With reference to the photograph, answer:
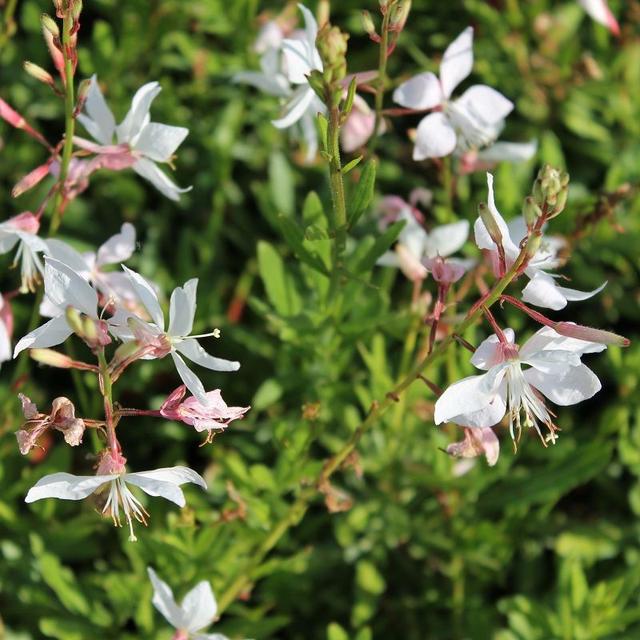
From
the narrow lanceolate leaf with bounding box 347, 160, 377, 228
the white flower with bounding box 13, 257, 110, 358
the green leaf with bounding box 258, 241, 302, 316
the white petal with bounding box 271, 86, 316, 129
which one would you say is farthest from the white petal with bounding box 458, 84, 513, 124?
the white flower with bounding box 13, 257, 110, 358

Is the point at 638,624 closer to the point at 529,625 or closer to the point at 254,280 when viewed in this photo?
the point at 529,625

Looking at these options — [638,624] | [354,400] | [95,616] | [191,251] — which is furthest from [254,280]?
[638,624]

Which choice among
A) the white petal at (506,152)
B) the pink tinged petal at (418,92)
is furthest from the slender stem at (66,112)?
the white petal at (506,152)

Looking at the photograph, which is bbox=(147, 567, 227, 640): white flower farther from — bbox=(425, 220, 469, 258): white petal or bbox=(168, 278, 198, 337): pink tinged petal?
bbox=(425, 220, 469, 258): white petal

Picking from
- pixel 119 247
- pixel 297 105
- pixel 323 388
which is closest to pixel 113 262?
pixel 119 247

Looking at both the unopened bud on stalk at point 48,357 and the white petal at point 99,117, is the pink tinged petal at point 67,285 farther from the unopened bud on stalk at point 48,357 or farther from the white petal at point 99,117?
the white petal at point 99,117

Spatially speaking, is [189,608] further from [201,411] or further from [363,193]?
[363,193]

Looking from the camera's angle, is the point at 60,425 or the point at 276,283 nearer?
the point at 60,425
